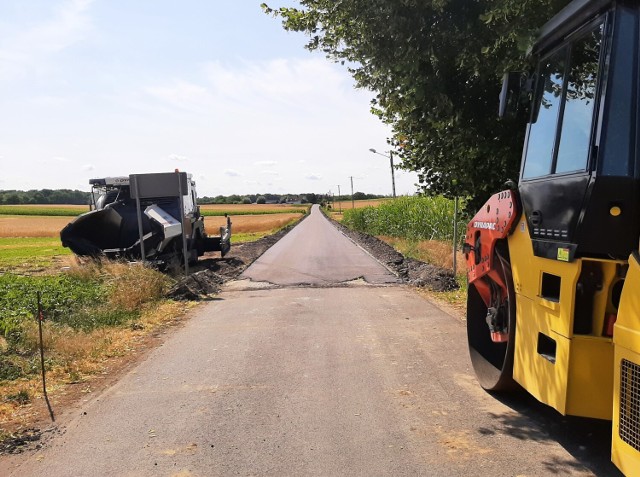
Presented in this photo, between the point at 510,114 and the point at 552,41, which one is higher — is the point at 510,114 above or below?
below

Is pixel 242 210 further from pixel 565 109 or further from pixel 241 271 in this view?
pixel 565 109

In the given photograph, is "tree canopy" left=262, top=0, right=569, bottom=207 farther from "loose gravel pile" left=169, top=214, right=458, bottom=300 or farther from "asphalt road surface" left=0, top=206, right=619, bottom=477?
"loose gravel pile" left=169, top=214, right=458, bottom=300

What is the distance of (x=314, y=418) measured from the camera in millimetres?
4879

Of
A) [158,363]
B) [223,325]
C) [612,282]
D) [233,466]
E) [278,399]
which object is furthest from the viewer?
[223,325]

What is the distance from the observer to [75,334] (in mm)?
8078

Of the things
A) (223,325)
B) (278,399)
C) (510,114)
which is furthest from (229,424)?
(223,325)

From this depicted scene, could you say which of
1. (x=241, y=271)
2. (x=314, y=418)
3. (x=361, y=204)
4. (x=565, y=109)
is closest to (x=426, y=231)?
(x=241, y=271)

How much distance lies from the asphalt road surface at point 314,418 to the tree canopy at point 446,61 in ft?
8.81

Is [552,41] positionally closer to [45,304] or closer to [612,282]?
[612,282]

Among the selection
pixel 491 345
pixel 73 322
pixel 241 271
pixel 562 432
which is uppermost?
pixel 491 345

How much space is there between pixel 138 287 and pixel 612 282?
31.8 ft

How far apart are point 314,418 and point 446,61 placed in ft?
15.1

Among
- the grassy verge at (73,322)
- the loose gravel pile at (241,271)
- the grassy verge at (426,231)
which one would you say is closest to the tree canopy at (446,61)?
the grassy verge at (426,231)

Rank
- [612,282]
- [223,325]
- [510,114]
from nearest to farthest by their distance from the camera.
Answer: [612,282] → [510,114] → [223,325]
